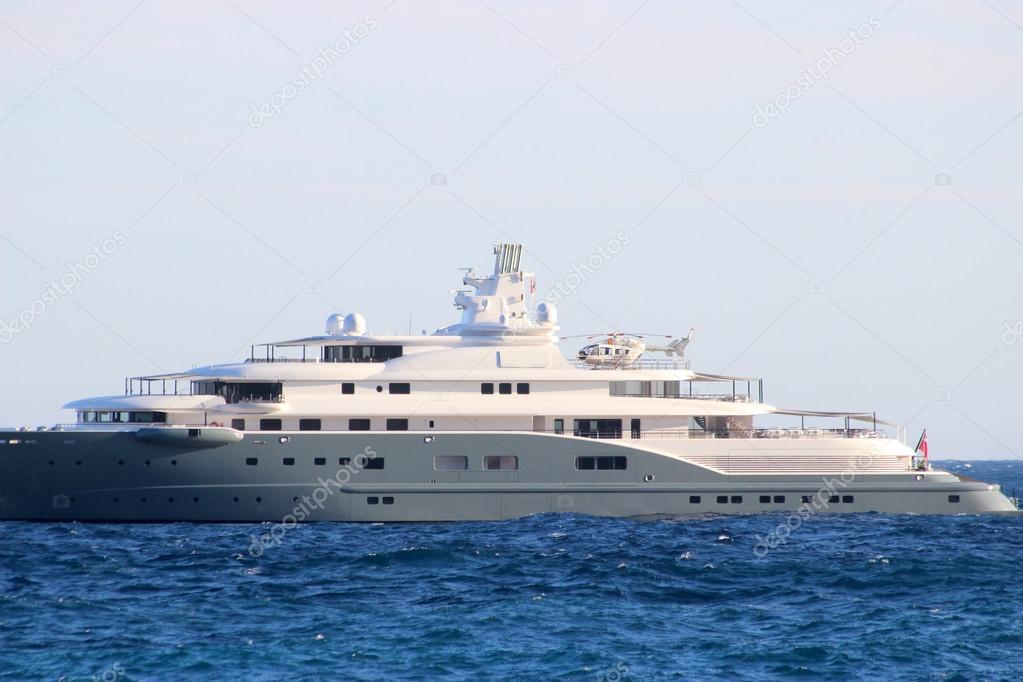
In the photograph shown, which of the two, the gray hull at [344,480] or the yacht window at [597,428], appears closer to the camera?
the gray hull at [344,480]

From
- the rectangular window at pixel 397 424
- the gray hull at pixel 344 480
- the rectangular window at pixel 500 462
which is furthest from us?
the rectangular window at pixel 397 424

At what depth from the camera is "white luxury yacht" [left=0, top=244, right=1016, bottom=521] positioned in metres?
36.1

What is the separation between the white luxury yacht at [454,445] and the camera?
36094 mm

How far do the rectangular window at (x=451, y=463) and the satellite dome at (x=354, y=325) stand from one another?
4.48 metres

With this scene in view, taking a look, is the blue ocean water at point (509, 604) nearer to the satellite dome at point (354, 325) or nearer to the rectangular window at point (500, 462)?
the rectangular window at point (500, 462)

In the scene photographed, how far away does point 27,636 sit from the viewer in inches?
854

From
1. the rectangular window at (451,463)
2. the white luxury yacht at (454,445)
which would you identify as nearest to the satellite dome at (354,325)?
the white luxury yacht at (454,445)

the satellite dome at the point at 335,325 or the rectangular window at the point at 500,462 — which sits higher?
the satellite dome at the point at 335,325

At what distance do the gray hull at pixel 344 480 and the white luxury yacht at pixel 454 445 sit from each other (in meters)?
0.04

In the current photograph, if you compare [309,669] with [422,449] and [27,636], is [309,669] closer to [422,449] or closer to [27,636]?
[27,636]

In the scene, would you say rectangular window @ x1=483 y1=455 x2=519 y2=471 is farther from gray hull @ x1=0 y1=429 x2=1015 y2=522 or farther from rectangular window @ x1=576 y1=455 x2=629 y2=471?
rectangular window @ x1=576 y1=455 x2=629 y2=471

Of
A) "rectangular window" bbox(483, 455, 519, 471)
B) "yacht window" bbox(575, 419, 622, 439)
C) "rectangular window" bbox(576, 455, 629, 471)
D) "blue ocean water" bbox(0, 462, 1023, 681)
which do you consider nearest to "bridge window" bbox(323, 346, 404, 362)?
"rectangular window" bbox(483, 455, 519, 471)

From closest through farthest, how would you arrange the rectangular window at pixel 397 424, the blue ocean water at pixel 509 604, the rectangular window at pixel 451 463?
the blue ocean water at pixel 509 604 < the rectangular window at pixel 451 463 < the rectangular window at pixel 397 424

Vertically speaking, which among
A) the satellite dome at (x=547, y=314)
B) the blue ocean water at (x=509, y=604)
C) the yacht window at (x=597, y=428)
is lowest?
the blue ocean water at (x=509, y=604)
